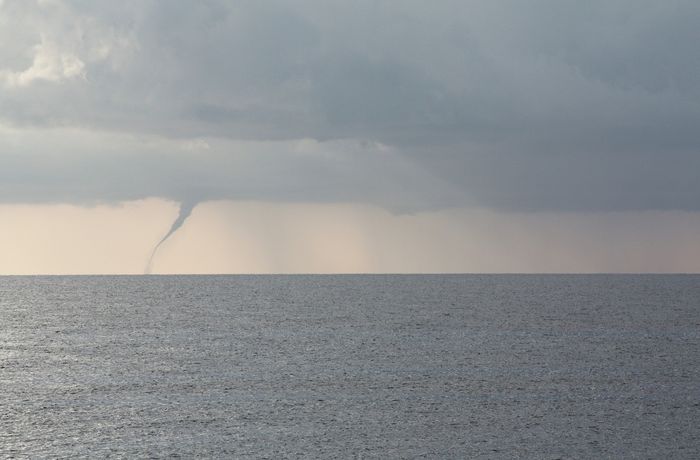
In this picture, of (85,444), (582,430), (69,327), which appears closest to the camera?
(85,444)

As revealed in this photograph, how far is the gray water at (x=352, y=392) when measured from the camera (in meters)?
26.2

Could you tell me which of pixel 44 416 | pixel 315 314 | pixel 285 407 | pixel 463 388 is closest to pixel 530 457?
pixel 285 407

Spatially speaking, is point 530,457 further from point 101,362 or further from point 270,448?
point 101,362

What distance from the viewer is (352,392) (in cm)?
3700

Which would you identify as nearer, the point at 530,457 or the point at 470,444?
the point at 530,457

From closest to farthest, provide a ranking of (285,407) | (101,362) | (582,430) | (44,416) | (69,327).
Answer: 1. (582,430)
2. (44,416)
3. (285,407)
4. (101,362)
5. (69,327)

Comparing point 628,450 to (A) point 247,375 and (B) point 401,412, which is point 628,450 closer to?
(B) point 401,412

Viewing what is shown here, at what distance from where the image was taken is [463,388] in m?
38.2

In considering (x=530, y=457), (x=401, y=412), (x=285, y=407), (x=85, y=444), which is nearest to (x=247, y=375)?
(x=285, y=407)

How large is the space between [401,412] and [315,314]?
236ft

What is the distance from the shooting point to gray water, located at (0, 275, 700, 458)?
26156 millimetres

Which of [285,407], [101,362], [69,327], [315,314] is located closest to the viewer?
[285,407]

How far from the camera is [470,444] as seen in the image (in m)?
26.2

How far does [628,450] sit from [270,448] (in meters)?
10.4
